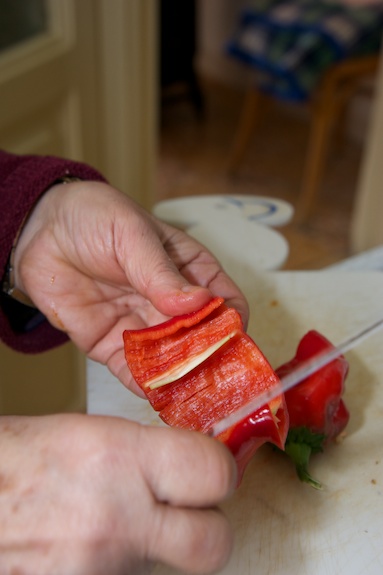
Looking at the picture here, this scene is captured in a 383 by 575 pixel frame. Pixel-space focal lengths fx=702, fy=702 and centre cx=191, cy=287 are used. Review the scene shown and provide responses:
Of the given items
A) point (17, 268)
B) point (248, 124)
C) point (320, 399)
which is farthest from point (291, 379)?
point (248, 124)

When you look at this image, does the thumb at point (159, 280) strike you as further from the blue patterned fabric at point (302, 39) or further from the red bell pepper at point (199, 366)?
the blue patterned fabric at point (302, 39)

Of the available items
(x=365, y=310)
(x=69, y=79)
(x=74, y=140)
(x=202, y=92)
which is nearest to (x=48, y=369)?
(x=74, y=140)

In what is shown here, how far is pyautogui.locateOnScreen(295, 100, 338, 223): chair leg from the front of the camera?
8.83 feet

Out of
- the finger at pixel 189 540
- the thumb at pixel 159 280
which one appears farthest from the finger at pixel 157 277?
the finger at pixel 189 540

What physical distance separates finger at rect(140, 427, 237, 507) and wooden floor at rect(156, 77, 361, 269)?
6.37 feet

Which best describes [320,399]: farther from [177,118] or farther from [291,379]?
[177,118]

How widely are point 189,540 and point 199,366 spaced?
0.78 feet

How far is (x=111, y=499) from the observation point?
49 centimetres

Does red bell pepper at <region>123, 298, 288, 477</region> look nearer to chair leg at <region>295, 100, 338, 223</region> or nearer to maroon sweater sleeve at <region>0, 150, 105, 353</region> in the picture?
maroon sweater sleeve at <region>0, 150, 105, 353</region>

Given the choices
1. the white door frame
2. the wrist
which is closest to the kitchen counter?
the wrist

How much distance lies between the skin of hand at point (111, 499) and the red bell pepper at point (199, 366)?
163mm

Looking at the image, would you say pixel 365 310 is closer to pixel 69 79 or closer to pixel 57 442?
pixel 57 442

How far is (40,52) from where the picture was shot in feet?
4.88

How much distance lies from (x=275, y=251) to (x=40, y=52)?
0.74m
